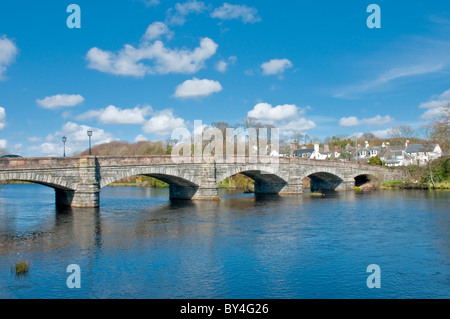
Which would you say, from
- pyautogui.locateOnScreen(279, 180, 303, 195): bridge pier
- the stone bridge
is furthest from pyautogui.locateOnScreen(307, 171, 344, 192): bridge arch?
pyautogui.locateOnScreen(279, 180, 303, 195): bridge pier

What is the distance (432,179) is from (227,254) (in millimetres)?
55538

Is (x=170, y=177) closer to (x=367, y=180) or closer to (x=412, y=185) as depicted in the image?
(x=367, y=180)

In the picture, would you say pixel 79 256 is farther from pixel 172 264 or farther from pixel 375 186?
pixel 375 186

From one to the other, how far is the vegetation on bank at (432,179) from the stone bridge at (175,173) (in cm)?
338

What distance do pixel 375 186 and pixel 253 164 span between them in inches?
1154

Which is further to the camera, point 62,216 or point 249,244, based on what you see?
point 62,216

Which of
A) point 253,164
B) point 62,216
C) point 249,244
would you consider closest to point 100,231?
point 62,216

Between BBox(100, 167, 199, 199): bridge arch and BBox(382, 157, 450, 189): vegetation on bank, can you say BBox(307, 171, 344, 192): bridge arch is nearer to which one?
BBox(382, 157, 450, 189): vegetation on bank

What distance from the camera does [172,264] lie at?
57.7 ft

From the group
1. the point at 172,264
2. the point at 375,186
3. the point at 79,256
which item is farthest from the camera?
the point at 375,186

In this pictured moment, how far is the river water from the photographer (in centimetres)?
1444

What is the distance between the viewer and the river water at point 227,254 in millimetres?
14438
